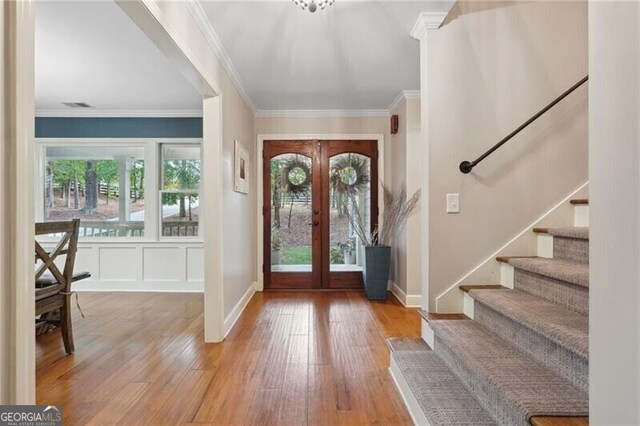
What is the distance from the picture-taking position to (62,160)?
480 cm

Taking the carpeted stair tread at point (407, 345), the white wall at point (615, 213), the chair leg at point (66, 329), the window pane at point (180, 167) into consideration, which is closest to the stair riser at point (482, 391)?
the carpeted stair tread at point (407, 345)

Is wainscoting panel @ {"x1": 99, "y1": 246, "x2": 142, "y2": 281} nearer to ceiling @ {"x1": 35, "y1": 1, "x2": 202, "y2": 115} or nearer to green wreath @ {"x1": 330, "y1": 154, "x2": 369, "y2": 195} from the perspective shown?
ceiling @ {"x1": 35, "y1": 1, "x2": 202, "y2": 115}

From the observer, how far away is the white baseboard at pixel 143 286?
15.4 feet

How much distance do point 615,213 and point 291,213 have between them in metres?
4.08

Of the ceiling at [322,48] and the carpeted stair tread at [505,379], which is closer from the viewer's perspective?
the carpeted stair tread at [505,379]

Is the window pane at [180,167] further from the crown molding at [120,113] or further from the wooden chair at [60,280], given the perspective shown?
the wooden chair at [60,280]

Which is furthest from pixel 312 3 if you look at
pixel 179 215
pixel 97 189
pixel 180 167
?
pixel 97 189

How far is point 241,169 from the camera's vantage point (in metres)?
3.74

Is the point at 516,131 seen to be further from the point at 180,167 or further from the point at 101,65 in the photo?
the point at 180,167

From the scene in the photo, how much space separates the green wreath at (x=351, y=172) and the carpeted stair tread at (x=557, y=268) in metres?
2.71

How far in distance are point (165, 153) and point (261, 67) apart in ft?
7.81

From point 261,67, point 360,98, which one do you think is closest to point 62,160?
point 261,67

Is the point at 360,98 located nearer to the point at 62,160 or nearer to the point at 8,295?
the point at 8,295

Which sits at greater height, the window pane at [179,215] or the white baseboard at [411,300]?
the window pane at [179,215]
